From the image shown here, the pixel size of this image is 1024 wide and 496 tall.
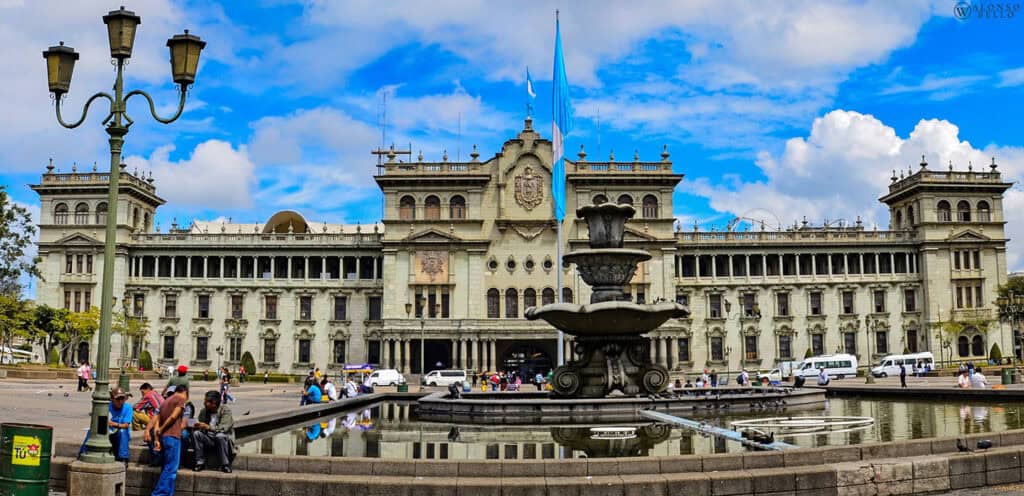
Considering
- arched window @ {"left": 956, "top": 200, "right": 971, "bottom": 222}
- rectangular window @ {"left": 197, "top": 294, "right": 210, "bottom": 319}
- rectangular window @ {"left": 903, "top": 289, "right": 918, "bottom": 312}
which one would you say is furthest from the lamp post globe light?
arched window @ {"left": 956, "top": 200, "right": 971, "bottom": 222}

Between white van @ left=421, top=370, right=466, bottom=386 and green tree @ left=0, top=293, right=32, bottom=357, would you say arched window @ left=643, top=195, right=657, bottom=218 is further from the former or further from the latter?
green tree @ left=0, top=293, right=32, bottom=357

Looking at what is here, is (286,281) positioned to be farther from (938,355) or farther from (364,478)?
(364,478)

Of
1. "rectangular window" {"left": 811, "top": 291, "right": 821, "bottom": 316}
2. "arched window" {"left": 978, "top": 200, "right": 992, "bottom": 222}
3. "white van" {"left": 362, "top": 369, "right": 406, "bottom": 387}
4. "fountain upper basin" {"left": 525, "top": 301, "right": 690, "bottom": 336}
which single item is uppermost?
"arched window" {"left": 978, "top": 200, "right": 992, "bottom": 222}

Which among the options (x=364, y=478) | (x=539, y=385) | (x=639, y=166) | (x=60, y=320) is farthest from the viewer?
(x=639, y=166)

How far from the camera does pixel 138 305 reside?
239ft

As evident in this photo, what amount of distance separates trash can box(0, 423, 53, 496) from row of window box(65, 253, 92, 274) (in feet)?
222

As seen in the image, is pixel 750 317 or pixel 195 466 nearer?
pixel 195 466

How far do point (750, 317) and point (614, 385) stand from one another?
175 feet

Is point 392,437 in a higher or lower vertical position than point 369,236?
Result: lower

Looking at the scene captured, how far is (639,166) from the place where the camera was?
7031 cm

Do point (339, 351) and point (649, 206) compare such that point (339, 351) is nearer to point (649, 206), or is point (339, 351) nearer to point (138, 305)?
point (138, 305)

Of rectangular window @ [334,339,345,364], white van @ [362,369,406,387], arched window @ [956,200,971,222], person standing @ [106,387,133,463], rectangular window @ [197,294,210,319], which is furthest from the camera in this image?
arched window @ [956,200,971,222]

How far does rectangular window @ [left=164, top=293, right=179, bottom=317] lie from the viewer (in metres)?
72.8

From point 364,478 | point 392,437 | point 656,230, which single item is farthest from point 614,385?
point 656,230
